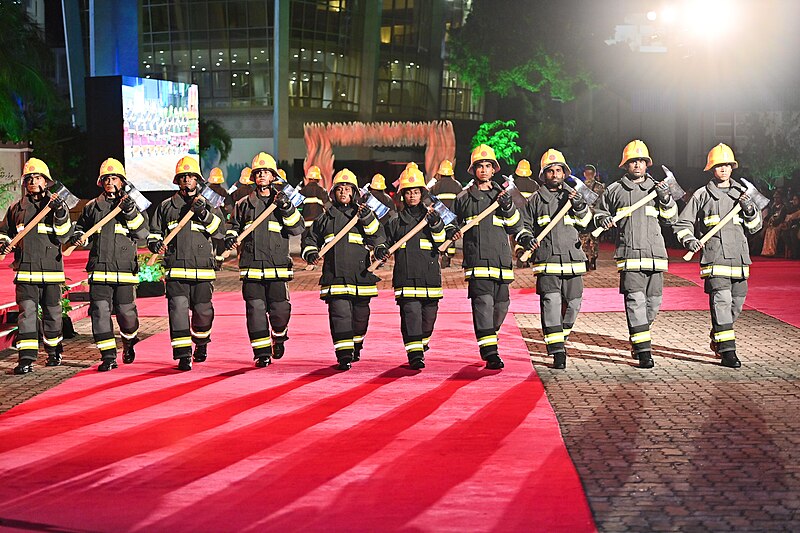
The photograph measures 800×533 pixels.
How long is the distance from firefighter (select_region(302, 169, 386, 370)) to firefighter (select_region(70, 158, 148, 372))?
1.62 meters

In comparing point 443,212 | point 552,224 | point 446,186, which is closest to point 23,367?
point 443,212

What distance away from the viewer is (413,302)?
10617mm

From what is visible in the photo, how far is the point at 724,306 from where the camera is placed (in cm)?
1084

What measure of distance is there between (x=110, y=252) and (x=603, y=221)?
457cm

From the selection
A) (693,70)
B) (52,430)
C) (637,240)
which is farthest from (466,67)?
(52,430)

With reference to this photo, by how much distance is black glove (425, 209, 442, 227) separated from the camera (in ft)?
34.3

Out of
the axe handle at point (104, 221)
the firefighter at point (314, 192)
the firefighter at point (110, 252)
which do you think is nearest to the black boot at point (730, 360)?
the firefighter at point (110, 252)

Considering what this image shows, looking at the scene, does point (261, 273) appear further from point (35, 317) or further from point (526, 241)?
point (526, 241)

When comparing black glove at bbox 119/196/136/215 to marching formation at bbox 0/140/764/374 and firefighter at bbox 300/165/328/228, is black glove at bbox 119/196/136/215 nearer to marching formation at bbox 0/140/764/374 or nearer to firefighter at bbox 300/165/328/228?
marching formation at bbox 0/140/764/374

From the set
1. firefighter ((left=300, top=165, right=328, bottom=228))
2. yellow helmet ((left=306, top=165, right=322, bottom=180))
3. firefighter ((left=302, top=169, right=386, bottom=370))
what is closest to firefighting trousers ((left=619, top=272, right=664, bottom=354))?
firefighter ((left=302, top=169, right=386, bottom=370))

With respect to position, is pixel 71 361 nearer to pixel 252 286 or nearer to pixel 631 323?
pixel 252 286

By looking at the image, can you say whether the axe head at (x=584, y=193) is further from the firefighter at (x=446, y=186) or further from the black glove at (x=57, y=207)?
the firefighter at (x=446, y=186)

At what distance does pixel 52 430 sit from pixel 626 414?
160 inches

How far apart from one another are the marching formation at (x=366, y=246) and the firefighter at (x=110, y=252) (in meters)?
0.01
